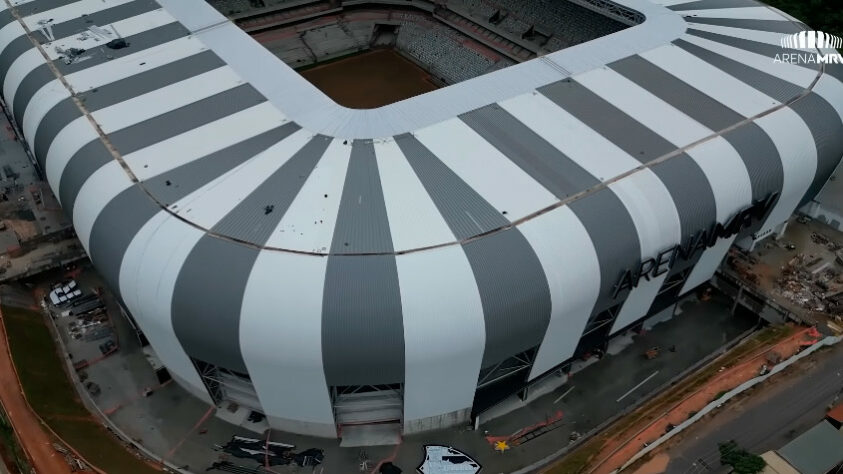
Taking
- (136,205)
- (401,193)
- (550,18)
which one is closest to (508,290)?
(401,193)

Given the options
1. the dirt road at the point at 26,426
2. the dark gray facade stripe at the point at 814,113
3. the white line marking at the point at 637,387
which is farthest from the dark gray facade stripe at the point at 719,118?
the dirt road at the point at 26,426

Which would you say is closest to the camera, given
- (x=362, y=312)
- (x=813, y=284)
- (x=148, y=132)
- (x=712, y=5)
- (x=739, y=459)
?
(x=362, y=312)

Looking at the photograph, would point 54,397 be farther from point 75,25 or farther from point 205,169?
point 75,25

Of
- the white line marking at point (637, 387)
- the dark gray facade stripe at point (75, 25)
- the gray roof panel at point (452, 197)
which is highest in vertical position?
the dark gray facade stripe at point (75, 25)

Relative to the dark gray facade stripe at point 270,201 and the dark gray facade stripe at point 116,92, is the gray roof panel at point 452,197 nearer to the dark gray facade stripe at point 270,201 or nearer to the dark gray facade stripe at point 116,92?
the dark gray facade stripe at point 270,201

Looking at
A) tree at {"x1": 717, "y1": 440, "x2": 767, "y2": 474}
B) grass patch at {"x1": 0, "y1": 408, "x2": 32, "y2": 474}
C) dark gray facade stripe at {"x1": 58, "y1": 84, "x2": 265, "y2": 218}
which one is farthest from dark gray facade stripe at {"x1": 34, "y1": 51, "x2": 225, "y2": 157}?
tree at {"x1": 717, "y1": 440, "x2": 767, "y2": 474}

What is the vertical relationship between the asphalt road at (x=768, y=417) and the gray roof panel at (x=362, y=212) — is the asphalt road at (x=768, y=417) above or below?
below

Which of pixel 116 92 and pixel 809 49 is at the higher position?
pixel 116 92
